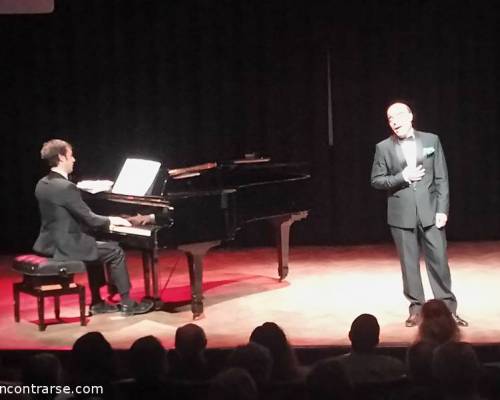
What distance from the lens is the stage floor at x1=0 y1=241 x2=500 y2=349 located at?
6445mm

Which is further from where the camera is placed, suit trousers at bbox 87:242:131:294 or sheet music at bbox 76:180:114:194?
sheet music at bbox 76:180:114:194

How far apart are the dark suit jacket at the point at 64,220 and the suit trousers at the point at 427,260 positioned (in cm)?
213

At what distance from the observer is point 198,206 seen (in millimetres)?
6770

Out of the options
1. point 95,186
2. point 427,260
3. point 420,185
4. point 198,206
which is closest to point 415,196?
point 420,185

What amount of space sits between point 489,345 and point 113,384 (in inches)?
76.0

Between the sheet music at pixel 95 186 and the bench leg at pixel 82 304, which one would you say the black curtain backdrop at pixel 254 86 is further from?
the bench leg at pixel 82 304

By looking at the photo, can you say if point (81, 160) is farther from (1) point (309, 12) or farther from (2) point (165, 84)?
(1) point (309, 12)

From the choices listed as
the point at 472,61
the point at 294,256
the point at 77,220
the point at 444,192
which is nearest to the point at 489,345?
the point at 444,192

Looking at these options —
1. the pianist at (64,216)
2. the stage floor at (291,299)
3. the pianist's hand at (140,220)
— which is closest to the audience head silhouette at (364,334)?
the stage floor at (291,299)

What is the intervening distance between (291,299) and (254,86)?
3.05 m

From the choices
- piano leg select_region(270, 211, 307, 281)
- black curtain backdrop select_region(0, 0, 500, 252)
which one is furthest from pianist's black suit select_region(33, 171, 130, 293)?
black curtain backdrop select_region(0, 0, 500, 252)

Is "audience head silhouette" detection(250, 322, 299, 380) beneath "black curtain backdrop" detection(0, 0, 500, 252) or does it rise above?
beneath

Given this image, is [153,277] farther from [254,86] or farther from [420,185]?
[254,86]

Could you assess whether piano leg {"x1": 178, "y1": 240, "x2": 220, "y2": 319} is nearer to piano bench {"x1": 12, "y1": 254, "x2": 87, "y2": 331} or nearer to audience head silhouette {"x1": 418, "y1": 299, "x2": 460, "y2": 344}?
piano bench {"x1": 12, "y1": 254, "x2": 87, "y2": 331}
